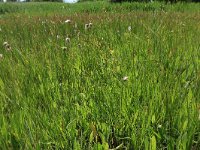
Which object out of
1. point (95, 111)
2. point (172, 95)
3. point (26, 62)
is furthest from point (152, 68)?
point (26, 62)

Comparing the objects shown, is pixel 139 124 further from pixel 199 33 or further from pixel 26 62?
pixel 199 33

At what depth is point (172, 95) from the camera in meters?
1.53

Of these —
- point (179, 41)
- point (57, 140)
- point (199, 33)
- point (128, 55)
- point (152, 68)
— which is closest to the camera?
point (57, 140)

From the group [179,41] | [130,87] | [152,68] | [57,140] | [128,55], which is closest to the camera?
[57,140]

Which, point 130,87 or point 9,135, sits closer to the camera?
point 9,135

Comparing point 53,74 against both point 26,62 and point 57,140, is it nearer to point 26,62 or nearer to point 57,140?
point 26,62

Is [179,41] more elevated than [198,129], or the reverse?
[179,41]

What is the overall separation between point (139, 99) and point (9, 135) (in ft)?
2.64

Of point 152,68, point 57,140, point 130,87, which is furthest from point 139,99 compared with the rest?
point 57,140

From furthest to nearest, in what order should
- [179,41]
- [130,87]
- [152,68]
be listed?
[179,41] → [152,68] → [130,87]

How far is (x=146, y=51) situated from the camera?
252 centimetres

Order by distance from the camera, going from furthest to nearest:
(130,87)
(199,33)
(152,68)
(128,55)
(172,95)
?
(199,33) → (128,55) → (152,68) → (130,87) → (172,95)

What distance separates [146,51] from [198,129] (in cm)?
123

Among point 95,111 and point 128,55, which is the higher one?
point 128,55
